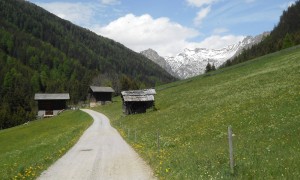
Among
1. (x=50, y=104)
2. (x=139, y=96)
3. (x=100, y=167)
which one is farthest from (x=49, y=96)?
(x=100, y=167)

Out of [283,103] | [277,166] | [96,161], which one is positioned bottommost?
[96,161]

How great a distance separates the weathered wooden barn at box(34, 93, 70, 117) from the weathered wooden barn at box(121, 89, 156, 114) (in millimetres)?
57463

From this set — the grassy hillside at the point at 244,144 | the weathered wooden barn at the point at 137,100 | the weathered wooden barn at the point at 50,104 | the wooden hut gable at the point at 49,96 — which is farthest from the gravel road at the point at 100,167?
the weathered wooden barn at the point at 50,104

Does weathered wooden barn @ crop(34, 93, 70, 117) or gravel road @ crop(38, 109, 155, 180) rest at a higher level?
weathered wooden barn @ crop(34, 93, 70, 117)

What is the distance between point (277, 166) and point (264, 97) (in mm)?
26101

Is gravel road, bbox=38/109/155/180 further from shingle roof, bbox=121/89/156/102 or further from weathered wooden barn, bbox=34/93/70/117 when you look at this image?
weathered wooden barn, bbox=34/93/70/117

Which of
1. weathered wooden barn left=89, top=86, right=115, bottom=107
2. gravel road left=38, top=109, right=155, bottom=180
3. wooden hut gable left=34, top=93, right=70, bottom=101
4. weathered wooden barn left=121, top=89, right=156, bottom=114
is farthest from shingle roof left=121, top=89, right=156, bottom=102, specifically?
weathered wooden barn left=89, top=86, right=115, bottom=107

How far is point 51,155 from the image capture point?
82.1ft

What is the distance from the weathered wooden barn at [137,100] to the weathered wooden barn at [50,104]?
57.5m

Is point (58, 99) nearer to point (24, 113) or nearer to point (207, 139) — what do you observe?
point (24, 113)

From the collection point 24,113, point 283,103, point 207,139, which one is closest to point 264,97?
point 283,103

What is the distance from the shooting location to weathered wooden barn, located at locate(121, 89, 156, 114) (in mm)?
73375

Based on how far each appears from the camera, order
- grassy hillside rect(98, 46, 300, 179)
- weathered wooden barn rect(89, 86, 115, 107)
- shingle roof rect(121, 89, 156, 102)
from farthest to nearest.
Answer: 1. weathered wooden barn rect(89, 86, 115, 107)
2. shingle roof rect(121, 89, 156, 102)
3. grassy hillside rect(98, 46, 300, 179)

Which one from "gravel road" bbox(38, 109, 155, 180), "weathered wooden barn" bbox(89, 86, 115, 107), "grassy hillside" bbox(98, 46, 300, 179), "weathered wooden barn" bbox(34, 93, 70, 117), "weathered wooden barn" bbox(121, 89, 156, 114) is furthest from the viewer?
"weathered wooden barn" bbox(89, 86, 115, 107)
